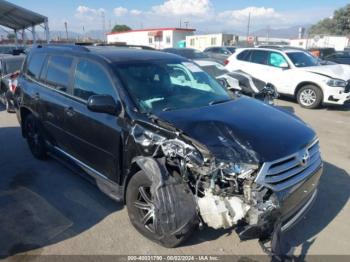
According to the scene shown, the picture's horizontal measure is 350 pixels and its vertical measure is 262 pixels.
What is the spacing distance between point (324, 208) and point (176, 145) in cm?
225

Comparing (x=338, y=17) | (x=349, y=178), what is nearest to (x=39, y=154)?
(x=349, y=178)

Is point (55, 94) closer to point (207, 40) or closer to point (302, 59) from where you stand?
point (302, 59)

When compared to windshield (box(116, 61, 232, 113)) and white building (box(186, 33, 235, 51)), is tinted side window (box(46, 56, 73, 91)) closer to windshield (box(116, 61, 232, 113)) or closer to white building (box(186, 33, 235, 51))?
windshield (box(116, 61, 232, 113))

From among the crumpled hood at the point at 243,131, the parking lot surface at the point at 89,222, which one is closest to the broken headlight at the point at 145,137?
the crumpled hood at the point at 243,131

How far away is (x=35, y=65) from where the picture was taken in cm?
532

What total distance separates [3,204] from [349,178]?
4823 mm

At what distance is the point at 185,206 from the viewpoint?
279 centimetres

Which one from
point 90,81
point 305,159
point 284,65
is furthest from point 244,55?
point 305,159

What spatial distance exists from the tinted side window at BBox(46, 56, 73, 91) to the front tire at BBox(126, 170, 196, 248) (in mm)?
1897

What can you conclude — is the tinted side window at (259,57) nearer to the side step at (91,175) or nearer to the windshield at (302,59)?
the windshield at (302,59)

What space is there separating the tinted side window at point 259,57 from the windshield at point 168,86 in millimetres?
7216

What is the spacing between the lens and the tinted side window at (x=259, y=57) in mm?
11023

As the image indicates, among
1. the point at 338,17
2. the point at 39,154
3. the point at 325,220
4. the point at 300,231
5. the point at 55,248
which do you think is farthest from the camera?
the point at 338,17

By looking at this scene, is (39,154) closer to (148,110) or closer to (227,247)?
(148,110)
